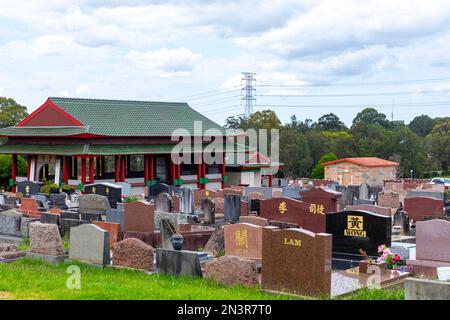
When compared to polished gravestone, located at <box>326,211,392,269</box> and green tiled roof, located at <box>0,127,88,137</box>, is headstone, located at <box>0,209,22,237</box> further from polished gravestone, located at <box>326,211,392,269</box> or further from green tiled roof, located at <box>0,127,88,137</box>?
green tiled roof, located at <box>0,127,88,137</box>

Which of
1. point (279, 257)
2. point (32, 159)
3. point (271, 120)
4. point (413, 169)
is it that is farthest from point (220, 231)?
point (271, 120)

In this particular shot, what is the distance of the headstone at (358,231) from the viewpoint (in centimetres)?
1312

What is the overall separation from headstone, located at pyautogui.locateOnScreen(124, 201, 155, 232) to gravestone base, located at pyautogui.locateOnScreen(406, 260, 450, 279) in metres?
6.62

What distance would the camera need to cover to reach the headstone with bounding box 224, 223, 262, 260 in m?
13.0

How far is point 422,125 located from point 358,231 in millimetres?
118947

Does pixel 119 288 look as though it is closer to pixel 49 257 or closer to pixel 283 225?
pixel 49 257

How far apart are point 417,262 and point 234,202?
28.0ft

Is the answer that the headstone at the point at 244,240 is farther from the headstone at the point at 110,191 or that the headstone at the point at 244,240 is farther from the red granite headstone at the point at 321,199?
the headstone at the point at 110,191

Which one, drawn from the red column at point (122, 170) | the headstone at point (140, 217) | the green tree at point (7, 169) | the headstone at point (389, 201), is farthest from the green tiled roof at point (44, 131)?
the headstone at point (140, 217)

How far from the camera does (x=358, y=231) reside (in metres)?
13.5

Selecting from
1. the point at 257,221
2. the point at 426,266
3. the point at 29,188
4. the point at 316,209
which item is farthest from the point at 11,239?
the point at 29,188

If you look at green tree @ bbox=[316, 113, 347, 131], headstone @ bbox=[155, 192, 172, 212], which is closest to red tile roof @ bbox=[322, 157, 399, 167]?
headstone @ bbox=[155, 192, 172, 212]

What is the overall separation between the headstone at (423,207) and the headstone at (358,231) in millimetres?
7833
